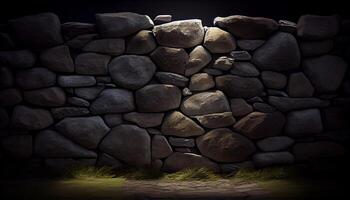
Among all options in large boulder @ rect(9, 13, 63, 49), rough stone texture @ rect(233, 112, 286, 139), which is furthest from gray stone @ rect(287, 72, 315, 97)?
large boulder @ rect(9, 13, 63, 49)

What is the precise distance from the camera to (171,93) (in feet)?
11.7

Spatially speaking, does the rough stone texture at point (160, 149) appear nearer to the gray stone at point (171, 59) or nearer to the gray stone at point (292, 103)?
the gray stone at point (171, 59)

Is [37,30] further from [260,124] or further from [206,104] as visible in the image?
[260,124]

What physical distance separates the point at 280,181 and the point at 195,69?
1.51 meters

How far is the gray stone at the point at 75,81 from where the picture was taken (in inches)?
A: 139

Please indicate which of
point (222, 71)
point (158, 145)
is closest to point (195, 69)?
point (222, 71)

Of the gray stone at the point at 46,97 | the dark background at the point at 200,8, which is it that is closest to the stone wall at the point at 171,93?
the gray stone at the point at 46,97

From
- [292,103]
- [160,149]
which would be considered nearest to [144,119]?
[160,149]

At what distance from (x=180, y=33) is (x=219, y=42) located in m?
0.45

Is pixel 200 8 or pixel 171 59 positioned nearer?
pixel 171 59

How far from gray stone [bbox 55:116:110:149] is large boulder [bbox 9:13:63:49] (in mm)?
905

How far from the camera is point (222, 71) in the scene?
362cm

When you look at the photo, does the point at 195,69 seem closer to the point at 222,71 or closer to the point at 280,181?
the point at 222,71

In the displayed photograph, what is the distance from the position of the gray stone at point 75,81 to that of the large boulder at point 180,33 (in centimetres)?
90
